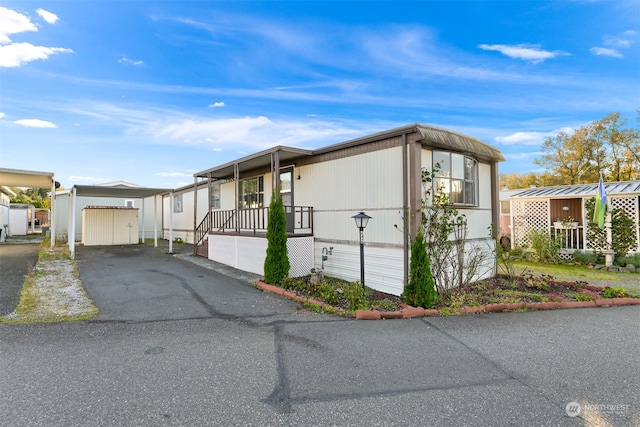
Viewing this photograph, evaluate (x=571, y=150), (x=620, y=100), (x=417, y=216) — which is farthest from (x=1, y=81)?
Answer: (x=571, y=150)

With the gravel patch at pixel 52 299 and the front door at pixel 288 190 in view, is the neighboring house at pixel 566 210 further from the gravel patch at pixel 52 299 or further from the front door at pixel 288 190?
the gravel patch at pixel 52 299

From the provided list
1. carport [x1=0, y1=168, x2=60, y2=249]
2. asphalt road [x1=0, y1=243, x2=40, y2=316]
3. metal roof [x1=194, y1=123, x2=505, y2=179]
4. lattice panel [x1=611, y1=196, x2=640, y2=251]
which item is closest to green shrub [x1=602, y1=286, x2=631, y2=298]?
metal roof [x1=194, y1=123, x2=505, y2=179]

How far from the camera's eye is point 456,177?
290 inches

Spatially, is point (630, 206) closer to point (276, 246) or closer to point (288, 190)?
point (288, 190)

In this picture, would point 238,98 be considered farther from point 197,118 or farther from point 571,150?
point 571,150

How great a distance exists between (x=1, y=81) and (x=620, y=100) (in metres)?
27.5

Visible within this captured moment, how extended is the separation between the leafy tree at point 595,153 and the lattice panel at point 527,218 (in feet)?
39.5

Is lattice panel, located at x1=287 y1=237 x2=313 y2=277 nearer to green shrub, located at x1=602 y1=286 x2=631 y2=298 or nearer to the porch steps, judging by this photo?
the porch steps

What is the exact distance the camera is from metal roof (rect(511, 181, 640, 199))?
10.6 m

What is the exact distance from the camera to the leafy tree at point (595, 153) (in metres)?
19.7

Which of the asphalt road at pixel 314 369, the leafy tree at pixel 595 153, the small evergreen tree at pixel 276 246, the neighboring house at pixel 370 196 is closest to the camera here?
the asphalt road at pixel 314 369

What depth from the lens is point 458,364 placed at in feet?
11.5

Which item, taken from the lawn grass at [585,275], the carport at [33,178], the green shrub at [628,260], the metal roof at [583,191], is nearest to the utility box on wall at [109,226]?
the carport at [33,178]

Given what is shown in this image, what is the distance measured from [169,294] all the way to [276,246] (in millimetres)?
2445
